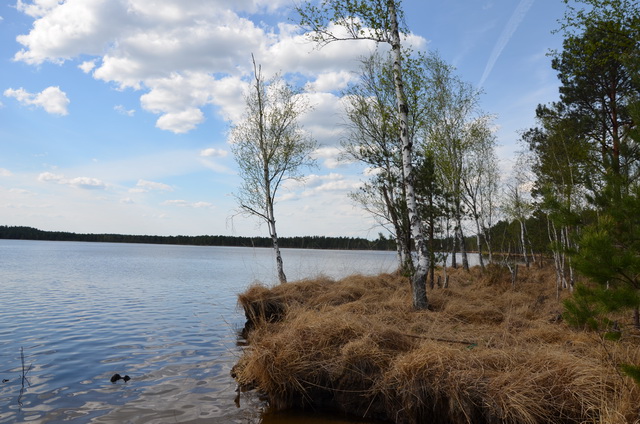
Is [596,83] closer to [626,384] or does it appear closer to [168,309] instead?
[626,384]

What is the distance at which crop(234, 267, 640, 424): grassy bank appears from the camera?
466 cm

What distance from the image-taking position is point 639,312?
7125mm

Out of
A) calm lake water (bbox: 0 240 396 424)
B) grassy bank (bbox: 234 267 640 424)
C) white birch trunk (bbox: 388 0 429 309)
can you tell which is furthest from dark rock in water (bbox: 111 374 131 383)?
white birch trunk (bbox: 388 0 429 309)

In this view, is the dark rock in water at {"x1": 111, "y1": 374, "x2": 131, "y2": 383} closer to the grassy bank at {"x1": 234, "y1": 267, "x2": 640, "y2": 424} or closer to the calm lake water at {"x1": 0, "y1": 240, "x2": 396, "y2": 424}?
the calm lake water at {"x1": 0, "y1": 240, "x2": 396, "y2": 424}

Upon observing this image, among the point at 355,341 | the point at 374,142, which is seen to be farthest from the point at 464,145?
the point at 355,341

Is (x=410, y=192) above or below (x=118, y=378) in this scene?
above

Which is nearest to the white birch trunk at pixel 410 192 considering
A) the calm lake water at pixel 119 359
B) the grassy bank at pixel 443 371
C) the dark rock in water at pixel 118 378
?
the grassy bank at pixel 443 371


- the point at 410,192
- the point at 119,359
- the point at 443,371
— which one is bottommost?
the point at 119,359

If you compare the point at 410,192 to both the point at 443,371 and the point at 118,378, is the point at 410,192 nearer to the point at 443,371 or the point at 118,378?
the point at 443,371

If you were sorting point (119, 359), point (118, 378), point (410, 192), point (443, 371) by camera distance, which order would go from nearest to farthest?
point (443, 371) < point (118, 378) < point (119, 359) < point (410, 192)

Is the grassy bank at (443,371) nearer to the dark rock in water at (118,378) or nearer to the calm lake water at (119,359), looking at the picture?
the calm lake water at (119,359)

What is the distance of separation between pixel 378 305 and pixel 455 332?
9.46 feet

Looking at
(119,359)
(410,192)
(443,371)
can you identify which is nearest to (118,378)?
(119,359)

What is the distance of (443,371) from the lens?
5.36 meters
